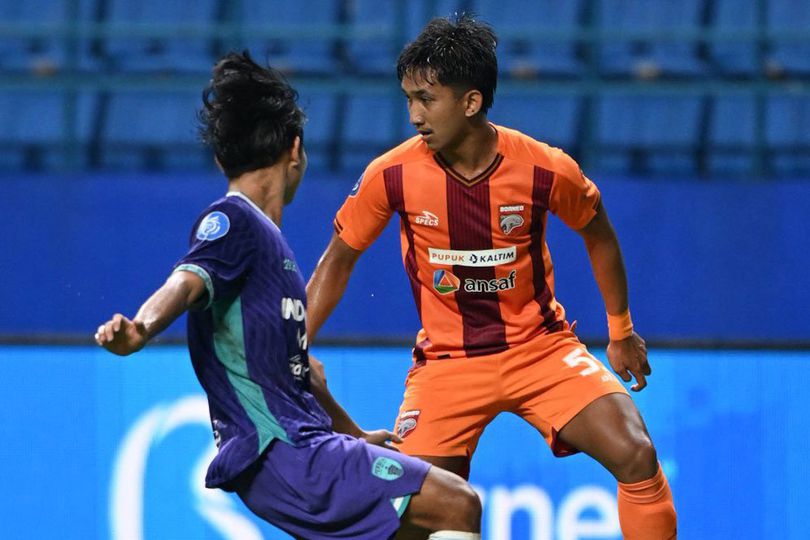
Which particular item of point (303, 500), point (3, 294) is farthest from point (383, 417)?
point (3, 294)

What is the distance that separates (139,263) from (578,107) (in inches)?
113

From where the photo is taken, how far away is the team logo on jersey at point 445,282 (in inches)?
157

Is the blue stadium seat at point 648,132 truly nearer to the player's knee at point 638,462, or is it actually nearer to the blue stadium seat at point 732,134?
the blue stadium seat at point 732,134

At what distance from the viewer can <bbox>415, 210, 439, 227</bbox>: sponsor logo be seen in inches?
156

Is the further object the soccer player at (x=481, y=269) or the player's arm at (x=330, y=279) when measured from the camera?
the player's arm at (x=330, y=279)

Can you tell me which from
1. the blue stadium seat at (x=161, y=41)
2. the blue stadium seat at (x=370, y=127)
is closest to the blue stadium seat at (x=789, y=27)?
the blue stadium seat at (x=370, y=127)

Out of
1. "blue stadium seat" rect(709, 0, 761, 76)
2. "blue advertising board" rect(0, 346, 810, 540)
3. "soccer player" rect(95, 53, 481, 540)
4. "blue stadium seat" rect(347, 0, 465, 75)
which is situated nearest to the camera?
"soccer player" rect(95, 53, 481, 540)

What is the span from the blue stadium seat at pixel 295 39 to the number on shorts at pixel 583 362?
444 centimetres

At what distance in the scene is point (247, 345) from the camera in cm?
298

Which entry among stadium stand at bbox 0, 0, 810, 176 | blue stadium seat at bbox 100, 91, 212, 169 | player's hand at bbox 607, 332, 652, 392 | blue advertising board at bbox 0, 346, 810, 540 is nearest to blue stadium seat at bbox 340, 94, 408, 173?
stadium stand at bbox 0, 0, 810, 176

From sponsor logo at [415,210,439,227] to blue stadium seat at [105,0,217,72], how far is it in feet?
14.8

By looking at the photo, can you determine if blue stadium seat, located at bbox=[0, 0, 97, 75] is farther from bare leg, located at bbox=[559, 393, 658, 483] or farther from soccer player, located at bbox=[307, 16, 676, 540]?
bare leg, located at bbox=[559, 393, 658, 483]

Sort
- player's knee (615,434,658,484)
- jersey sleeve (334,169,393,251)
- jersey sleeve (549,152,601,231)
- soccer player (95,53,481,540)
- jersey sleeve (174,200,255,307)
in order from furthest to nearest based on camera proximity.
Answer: jersey sleeve (334,169,393,251), jersey sleeve (549,152,601,231), player's knee (615,434,658,484), soccer player (95,53,481,540), jersey sleeve (174,200,255,307)

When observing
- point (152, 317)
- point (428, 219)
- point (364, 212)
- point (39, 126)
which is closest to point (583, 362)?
point (428, 219)
